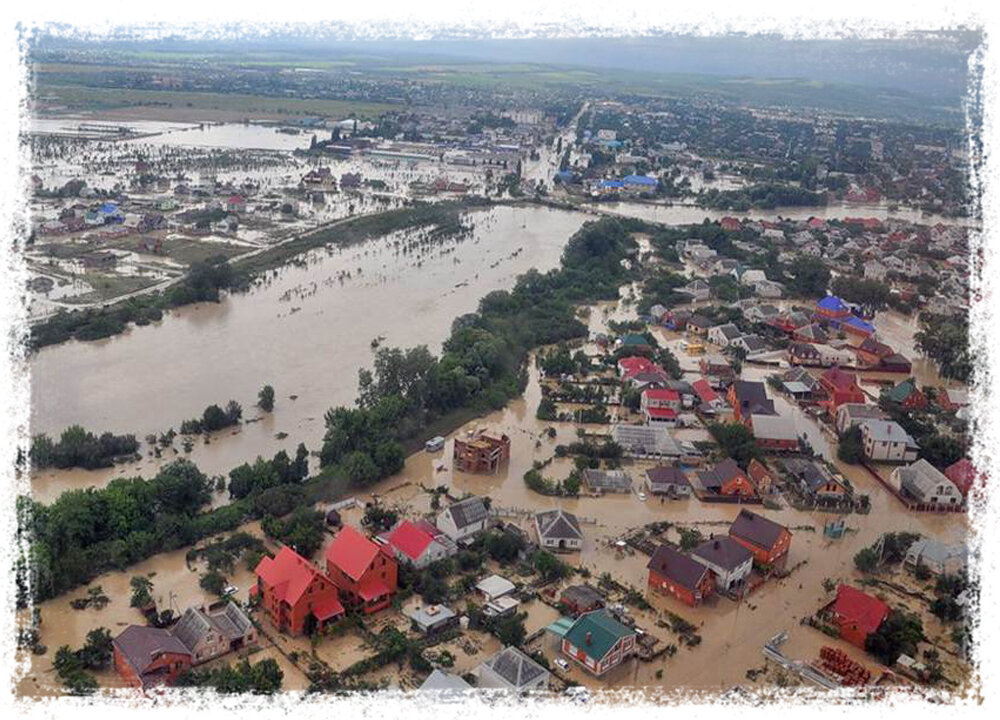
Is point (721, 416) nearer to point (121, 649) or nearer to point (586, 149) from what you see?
point (121, 649)

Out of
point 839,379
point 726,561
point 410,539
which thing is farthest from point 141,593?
point 839,379

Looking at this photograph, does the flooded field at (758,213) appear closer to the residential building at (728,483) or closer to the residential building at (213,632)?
the residential building at (728,483)

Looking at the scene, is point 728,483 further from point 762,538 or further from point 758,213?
point 758,213

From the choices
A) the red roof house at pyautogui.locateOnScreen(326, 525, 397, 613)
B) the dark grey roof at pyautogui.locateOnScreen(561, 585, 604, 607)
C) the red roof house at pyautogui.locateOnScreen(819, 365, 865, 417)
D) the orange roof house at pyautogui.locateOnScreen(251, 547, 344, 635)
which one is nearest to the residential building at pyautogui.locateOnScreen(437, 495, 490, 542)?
the red roof house at pyautogui.locateOnScreen(326, 525, 397, 613)

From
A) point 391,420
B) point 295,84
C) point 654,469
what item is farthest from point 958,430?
point 295,84

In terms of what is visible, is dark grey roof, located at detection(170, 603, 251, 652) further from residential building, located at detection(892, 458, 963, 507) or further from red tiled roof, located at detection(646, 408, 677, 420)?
residential building, located at detection(892, 458, 963, 507)

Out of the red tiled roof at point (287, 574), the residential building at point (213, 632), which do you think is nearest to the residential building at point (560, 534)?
the red tiled roof at point (287, 574)

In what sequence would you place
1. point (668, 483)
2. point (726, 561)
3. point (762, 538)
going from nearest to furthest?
1. point (726, 561)
2. point (762, 538)
3. point (668, 483)
